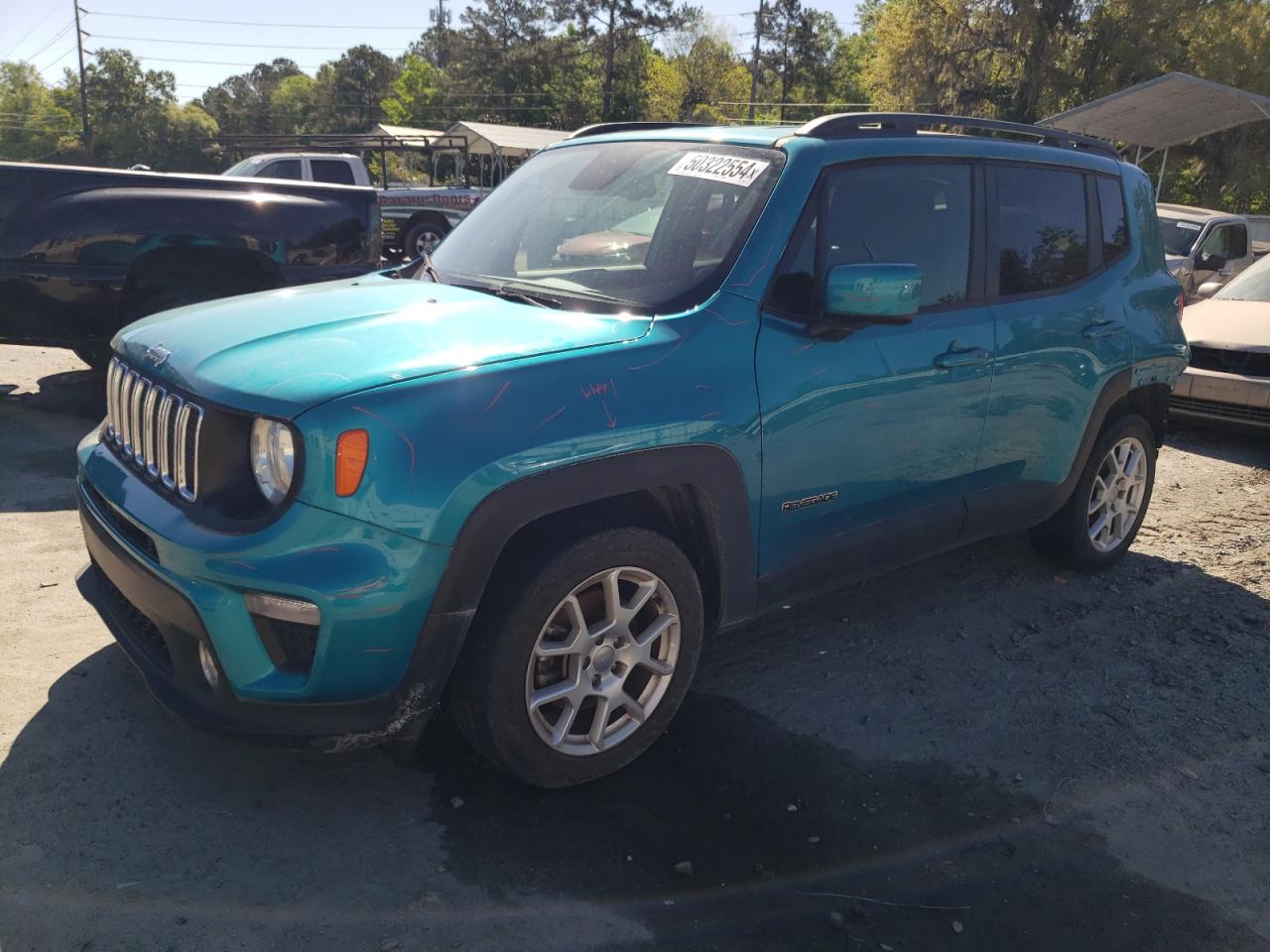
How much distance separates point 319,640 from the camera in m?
2.44

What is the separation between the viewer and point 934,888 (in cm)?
272

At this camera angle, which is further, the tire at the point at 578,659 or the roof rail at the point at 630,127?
the roof rail at the point at 630,127

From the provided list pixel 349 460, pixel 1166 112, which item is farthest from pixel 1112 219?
pixel 1166 112

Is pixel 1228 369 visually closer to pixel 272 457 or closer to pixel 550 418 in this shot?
pixel 550 418

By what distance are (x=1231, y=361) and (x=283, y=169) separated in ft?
44.1

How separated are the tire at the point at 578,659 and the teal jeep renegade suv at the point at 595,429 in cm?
1

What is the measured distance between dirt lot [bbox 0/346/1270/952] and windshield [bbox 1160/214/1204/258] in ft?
32.5

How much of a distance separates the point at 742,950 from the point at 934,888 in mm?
623

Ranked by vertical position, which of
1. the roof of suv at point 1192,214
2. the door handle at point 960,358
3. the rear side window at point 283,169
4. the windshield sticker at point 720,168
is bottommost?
the door handle at point 960,358

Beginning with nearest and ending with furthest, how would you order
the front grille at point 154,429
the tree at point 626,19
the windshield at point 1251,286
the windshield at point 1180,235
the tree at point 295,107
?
the front grille at point 154,429 → the windshield at point 1251,286 → the windshield at point 1180,235 → the tree at point 626,19 → the tree at point 295,107

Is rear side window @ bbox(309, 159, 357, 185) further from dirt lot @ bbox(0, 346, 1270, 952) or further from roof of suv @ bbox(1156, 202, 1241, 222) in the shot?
dirt lot @ bbox(0, 346, 1270, 952)

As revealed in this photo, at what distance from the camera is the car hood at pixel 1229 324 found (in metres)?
7.47

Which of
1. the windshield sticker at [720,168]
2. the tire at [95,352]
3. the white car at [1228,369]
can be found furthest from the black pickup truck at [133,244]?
the white car at [1228,369]

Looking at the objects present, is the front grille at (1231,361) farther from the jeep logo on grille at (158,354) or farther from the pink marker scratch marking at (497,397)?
the jeep logo on grille at (158,354)
